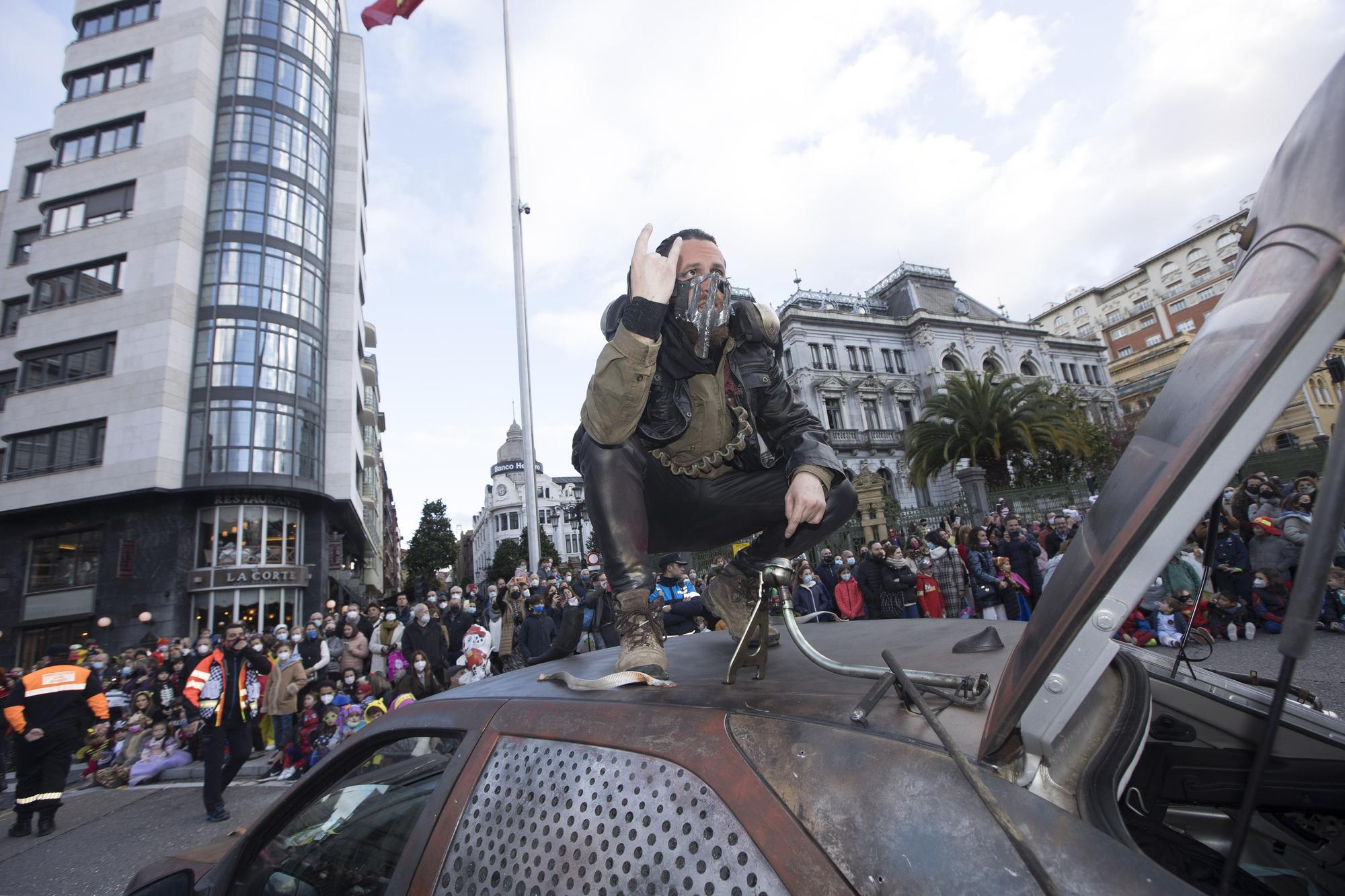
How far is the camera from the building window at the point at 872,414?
44781 millimetres

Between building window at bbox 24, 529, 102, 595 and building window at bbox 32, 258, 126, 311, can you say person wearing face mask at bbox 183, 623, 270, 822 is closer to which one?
building window at bbox 24, 529, 102, 595

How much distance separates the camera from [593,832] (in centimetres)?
117

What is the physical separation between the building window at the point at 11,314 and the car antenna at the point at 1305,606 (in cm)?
3813

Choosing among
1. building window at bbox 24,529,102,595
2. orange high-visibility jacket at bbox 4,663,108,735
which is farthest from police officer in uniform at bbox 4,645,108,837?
building window at bbox 24,529,102,595

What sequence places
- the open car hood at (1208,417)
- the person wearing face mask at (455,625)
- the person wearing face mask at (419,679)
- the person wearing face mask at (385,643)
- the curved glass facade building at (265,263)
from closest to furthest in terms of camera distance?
the open car hood at (1208,417)
the person wearing face mask at (419,679)
the person wearing face mask at (385,643)
the person wearing face mask at (455,625)
the curved glass facade building at (265,263)

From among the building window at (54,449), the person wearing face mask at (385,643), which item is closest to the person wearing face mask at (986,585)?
the person wearing face mask at (385,643)

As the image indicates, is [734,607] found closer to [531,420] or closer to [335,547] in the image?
[531,420]

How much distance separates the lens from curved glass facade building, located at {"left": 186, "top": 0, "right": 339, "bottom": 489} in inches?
955

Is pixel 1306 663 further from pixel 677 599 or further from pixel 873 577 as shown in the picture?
pixel 677 599

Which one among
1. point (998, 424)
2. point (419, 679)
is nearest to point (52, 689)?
point (419, 679)

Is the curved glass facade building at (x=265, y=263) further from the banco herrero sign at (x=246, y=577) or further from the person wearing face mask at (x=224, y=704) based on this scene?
the person wearing face mask at (x=224, y=704)

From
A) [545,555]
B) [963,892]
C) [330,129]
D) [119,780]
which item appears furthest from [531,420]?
[545,555]

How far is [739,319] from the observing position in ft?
8.06

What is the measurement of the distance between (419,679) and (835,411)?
1499 inches
